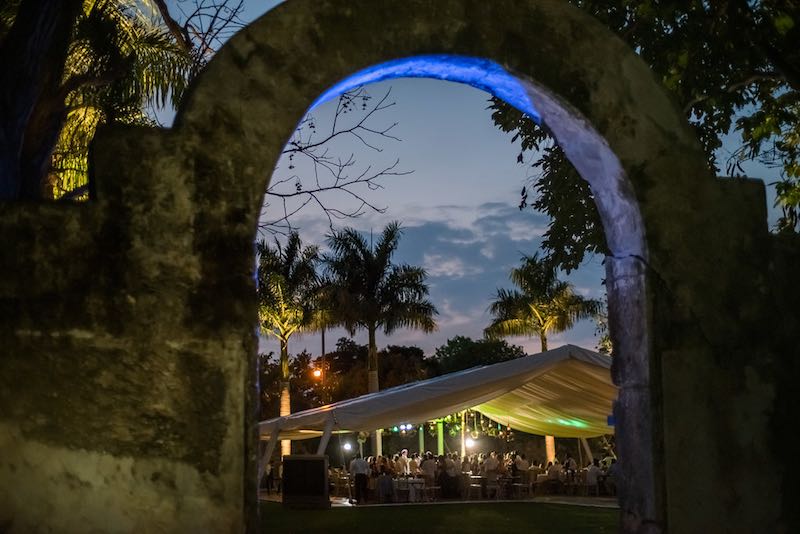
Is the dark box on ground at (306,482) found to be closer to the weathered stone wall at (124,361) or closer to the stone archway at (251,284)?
the stone archway at (251,284)

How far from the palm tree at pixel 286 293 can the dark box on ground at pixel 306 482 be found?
12.3m

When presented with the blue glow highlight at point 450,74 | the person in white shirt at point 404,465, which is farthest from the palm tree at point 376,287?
the blue glow highlight at point 450,74

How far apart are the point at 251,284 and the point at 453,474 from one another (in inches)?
666

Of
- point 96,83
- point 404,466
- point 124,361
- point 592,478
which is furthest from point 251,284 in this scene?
point 404,466

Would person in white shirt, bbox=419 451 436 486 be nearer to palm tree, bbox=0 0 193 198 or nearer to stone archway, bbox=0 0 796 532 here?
palm tree, bbox=0 0 193 198

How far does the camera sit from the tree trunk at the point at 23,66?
5812 millimetres

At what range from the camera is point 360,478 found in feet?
63.1

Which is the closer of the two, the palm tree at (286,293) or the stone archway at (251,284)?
the stone archway at (251,284)

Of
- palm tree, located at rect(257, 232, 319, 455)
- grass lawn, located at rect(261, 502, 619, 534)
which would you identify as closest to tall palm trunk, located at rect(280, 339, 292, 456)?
palm tree, located at rect(257, 232, 319, 455)

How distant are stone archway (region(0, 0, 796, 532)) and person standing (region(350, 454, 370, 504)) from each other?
14.6 metres

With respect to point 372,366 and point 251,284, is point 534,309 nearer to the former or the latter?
point 372,366

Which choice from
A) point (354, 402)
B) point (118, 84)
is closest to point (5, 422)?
point (118, 84)

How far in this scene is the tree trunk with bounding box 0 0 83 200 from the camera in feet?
19.1

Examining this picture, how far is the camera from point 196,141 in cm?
456
